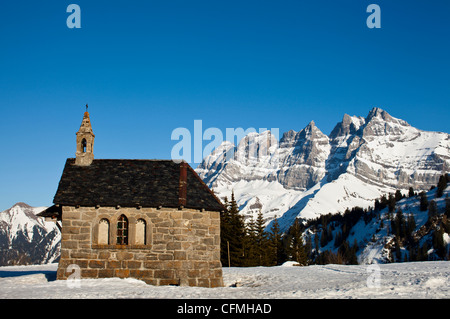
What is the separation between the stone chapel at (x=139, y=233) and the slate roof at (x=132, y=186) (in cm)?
5

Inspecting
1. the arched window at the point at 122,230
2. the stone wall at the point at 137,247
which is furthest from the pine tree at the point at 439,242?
the arched window at the point at 122,230

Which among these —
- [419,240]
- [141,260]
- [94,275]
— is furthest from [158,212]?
[419,240]

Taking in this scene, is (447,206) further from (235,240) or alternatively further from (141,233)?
(141,233)

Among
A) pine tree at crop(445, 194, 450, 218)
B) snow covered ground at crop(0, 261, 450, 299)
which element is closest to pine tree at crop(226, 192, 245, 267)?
snow covered ground at crop(0, 261, 450, 299)

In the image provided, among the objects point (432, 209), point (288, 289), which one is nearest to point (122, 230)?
point (288, 289)

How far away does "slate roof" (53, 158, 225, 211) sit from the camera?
2289cm

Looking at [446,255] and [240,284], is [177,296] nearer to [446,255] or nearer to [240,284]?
[240,284]

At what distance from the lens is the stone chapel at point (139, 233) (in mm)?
22266

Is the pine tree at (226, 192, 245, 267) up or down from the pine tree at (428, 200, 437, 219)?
down

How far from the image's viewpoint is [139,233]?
2269 cm

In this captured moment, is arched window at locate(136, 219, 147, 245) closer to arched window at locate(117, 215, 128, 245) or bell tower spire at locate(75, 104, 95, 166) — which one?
arched window at locate(117, 215, 128, 245)

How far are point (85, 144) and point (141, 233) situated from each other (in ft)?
22.9

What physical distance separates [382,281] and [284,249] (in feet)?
154
